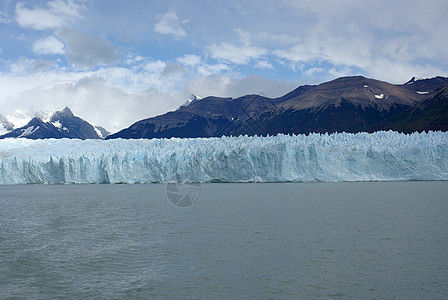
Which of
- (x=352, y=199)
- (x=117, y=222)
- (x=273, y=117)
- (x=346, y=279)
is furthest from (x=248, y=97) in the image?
(x=346, y=279)

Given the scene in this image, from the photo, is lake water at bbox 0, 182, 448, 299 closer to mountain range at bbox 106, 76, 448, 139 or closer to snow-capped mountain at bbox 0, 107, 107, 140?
mountain range at bbox 106, 76, 448, 139

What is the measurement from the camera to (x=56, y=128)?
152 metres

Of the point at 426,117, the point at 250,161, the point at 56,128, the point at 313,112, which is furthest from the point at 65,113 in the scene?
the point at 250,161

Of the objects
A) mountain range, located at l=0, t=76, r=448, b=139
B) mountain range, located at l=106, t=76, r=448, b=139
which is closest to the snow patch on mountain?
mountain range, located at l=106, t=76, r=448, b=139

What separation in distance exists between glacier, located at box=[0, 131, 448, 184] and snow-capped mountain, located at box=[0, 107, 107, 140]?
117m

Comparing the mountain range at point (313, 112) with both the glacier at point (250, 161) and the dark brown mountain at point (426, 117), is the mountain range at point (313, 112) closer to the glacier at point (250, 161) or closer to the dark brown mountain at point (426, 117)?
the dark brown mountain at point (426, 117)

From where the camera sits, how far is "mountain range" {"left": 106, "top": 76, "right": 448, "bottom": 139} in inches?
3127

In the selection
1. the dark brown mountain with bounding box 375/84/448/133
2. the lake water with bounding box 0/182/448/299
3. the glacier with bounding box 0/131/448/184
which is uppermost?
the dark brown mountain with bounding box 375/84/448/133

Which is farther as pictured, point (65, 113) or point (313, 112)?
point (65, 113)

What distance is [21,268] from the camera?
295 inches

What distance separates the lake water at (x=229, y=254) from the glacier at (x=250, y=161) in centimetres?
1207

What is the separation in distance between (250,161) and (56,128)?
461 ft

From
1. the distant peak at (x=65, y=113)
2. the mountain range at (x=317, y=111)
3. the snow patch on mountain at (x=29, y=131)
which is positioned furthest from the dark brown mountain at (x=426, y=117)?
the distant peak at (x=65, y=113)

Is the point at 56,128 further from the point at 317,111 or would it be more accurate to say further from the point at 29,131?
the point at 317,111
